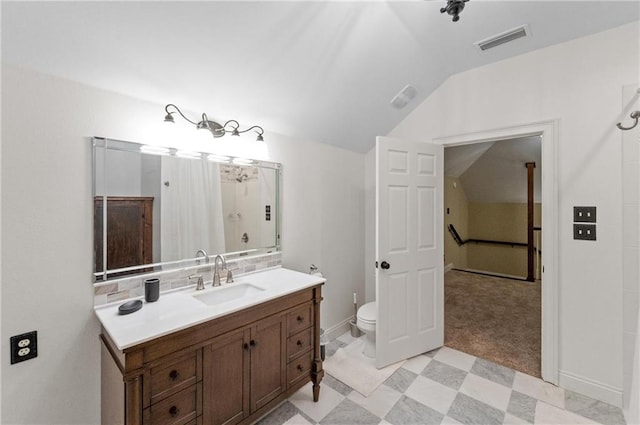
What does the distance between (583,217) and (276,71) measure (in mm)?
2455

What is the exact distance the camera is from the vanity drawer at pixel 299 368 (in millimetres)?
1741

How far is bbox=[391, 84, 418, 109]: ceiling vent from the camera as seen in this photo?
245 cm

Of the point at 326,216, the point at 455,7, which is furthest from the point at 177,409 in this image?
the point at 455,7

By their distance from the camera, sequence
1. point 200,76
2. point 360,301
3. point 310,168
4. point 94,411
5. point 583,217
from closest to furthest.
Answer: point 94,411 → point 200,76 → point 583,217 → point 310,168 → point 360,301

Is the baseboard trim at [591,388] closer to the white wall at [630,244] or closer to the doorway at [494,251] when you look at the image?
the white wall at [630,244]

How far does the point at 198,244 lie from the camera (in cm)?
187

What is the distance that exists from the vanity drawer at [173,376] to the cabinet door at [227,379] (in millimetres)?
65

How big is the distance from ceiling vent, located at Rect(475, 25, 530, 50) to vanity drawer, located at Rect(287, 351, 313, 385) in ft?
8.96

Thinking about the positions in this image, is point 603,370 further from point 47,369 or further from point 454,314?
point 47,369

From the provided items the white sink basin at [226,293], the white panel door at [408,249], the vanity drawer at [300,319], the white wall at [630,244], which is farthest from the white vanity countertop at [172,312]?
the white wall at [630,244]

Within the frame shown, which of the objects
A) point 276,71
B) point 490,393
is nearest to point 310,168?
point 276,71

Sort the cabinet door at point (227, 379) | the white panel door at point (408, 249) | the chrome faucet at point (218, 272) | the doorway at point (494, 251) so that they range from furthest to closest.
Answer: the doorway at point (494, 251) → the white panel door at point (408, 249) → the chrome faucet at point (218, 272) → the cabinet door at point (227, 379)

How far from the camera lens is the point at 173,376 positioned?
1243mm

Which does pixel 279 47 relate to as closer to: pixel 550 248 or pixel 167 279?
pixel 167 279
